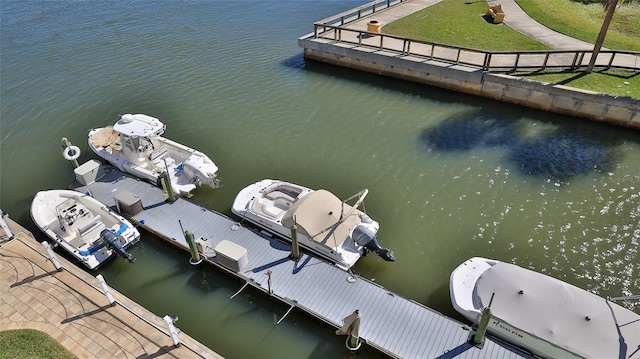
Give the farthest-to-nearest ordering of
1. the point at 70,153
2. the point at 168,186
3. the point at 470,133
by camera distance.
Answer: the point at 470,133 → the point at 70,153 → the point at 168,186

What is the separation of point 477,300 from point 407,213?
520cm

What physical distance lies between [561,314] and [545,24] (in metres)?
27.1

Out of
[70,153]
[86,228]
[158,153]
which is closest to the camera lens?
[86,228]

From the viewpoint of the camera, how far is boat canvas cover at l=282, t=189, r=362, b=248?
1438cm

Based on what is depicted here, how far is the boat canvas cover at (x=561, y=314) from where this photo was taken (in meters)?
10.8

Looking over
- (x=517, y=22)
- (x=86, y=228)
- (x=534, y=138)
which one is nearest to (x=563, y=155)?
(x=534, y=138)

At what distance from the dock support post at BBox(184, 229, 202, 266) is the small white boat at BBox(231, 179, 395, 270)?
252 centimetres

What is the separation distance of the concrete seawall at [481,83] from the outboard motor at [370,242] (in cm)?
1529

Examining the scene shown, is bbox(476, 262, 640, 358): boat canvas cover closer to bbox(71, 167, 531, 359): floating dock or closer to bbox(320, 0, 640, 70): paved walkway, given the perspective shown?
bbox(71, 167, 531, 359): floating dock

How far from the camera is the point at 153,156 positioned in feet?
62.3

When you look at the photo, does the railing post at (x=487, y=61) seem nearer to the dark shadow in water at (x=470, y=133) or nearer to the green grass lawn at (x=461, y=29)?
the green grass lawn at (x=461, y=29)

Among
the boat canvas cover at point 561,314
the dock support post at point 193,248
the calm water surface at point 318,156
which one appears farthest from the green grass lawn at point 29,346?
the boat canvas cover at point 561,314

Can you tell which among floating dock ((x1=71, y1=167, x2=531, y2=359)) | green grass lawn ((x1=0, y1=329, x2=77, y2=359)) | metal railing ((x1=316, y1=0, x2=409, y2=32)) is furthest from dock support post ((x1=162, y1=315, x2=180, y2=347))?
metal railing ((x1=316, y1=0, x2=409, y2=32))

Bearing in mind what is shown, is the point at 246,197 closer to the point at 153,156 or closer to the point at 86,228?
the point at 153,156
